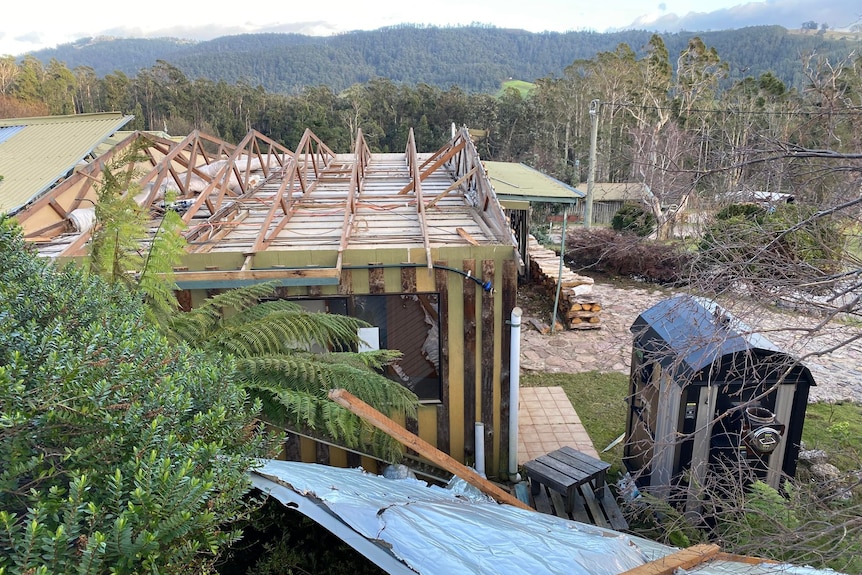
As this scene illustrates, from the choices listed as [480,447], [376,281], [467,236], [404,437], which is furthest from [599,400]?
[404,437]

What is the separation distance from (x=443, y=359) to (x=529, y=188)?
6933 millimetres

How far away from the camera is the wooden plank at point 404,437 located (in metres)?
3.65

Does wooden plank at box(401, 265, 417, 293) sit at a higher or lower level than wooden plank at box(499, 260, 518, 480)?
higher

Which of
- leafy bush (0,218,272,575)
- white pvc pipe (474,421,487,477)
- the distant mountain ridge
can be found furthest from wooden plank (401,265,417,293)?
the distant mountain ridge

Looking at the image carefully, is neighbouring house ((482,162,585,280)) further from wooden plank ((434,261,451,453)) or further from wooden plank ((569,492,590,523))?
wooden plank ((569,492,590,523))

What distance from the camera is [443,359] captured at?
597 cm

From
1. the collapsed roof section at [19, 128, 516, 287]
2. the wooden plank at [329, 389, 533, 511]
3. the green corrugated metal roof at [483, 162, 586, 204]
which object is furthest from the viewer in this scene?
the green corrugated metal roof at [483, 162, 586, 204]

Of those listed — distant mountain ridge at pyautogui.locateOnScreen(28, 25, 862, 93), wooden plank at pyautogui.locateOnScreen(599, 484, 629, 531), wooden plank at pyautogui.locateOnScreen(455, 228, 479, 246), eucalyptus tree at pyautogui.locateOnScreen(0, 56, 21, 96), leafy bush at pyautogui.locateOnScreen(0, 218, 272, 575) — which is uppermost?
distant mountain ridge at pyautogui.locateOnScreen(28, 25, 862, 93)

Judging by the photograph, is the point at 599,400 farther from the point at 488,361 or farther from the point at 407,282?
the point at 407,282

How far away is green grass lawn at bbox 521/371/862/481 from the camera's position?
7.20 m

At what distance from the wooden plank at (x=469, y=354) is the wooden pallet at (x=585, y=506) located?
0.97m

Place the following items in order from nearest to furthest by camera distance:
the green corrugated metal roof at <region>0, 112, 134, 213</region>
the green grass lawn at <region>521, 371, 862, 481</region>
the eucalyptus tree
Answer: the green grass lawn at <region>521, 371, 862, 481</region> < the green corrugated metal roof at <region>0, 112, 134, 213</region> < the eucalyptus tree

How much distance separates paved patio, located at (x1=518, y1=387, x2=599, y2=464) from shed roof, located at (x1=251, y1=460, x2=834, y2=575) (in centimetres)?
426

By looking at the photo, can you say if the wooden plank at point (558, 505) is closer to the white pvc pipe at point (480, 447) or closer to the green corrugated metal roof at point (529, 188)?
the white pvc pipe at point (480, 447)
